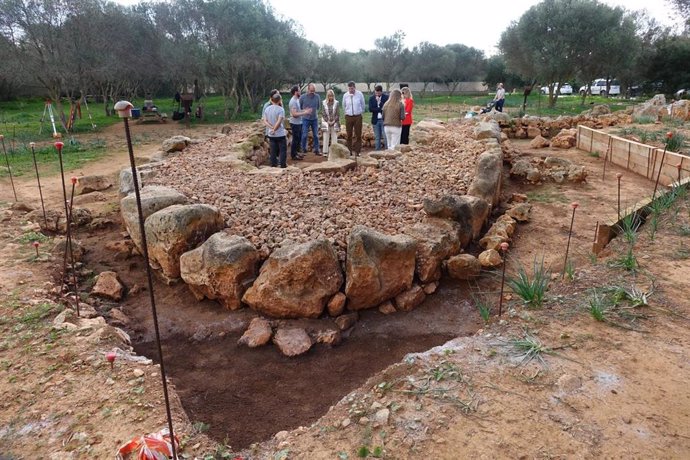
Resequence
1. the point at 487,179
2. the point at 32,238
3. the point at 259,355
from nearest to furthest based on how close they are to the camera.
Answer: the point at 259,355
the point at 32,238
the point at 487,179

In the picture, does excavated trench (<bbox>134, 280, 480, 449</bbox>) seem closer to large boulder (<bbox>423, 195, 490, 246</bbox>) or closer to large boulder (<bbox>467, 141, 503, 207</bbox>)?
large boulder (<bbox>423, 195, 490, 246</bbox>)

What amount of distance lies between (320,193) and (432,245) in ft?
6.29

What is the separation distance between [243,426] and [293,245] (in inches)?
73.9

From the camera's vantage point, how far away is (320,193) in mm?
6426

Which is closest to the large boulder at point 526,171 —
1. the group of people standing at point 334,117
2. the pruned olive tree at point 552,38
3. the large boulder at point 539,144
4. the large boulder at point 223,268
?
the group of people standing at point 334,117

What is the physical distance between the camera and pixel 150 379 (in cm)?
329

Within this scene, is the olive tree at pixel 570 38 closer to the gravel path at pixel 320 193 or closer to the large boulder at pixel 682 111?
the large boulder at pixel 682 111

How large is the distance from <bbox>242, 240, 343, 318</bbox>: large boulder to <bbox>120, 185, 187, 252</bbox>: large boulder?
5.62ft

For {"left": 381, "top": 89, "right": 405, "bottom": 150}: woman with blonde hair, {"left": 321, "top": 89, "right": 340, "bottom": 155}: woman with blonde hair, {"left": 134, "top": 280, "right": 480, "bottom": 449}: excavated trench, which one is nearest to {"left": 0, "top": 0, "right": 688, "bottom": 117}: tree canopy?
{"left": 321, "top": 89, "right": 340, "bottom": 155}: woman with blonde hair

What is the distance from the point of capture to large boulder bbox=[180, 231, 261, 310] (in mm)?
4707

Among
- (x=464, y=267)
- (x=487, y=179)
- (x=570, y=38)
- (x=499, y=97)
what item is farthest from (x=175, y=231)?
(x=570, y=38)

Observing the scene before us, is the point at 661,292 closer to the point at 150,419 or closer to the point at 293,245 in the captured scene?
the point at 293,245

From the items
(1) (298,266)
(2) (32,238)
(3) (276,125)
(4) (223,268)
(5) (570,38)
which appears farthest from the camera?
(5) (570,38)

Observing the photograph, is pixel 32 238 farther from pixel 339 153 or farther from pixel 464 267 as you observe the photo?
pixel 464 267
